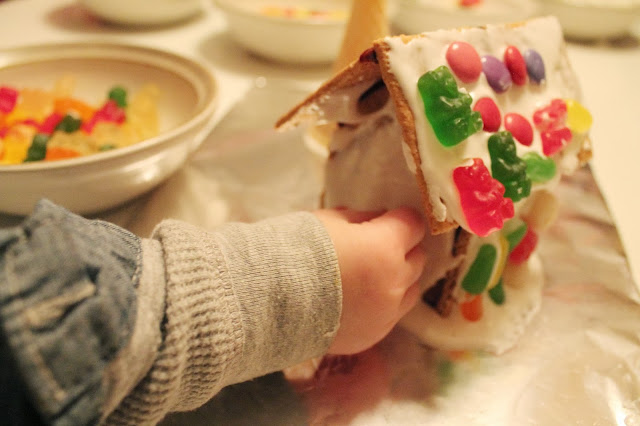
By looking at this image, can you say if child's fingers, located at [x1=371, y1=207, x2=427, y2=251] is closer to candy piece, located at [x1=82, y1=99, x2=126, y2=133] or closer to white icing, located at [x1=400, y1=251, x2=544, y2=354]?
white icing, located at [x1=400, y1=251, x2=544, y2=354]

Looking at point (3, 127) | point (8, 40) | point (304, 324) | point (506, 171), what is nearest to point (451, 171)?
point (506, 171)

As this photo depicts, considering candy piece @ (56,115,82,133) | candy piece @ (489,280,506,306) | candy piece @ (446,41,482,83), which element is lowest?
candy piece @ (489,280,506,306)

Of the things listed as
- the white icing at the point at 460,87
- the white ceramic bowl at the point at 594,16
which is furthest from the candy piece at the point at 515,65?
the white ceramic bowl at the point at 594,16

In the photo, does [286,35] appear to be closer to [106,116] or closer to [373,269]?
[106,116]

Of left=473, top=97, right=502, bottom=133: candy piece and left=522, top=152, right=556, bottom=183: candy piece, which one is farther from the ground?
left=473, top=97, right=502, bottom=133: candy piece

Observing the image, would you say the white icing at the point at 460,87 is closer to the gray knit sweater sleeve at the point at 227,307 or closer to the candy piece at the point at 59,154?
A: the gray knit sweater sleeve at the point at 227,307

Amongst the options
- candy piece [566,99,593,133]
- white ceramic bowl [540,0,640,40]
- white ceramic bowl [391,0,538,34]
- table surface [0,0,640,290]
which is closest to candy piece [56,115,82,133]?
table surface [0,0,640,290]

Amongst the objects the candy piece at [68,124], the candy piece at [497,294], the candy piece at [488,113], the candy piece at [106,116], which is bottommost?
the candy piece at [497,294]
